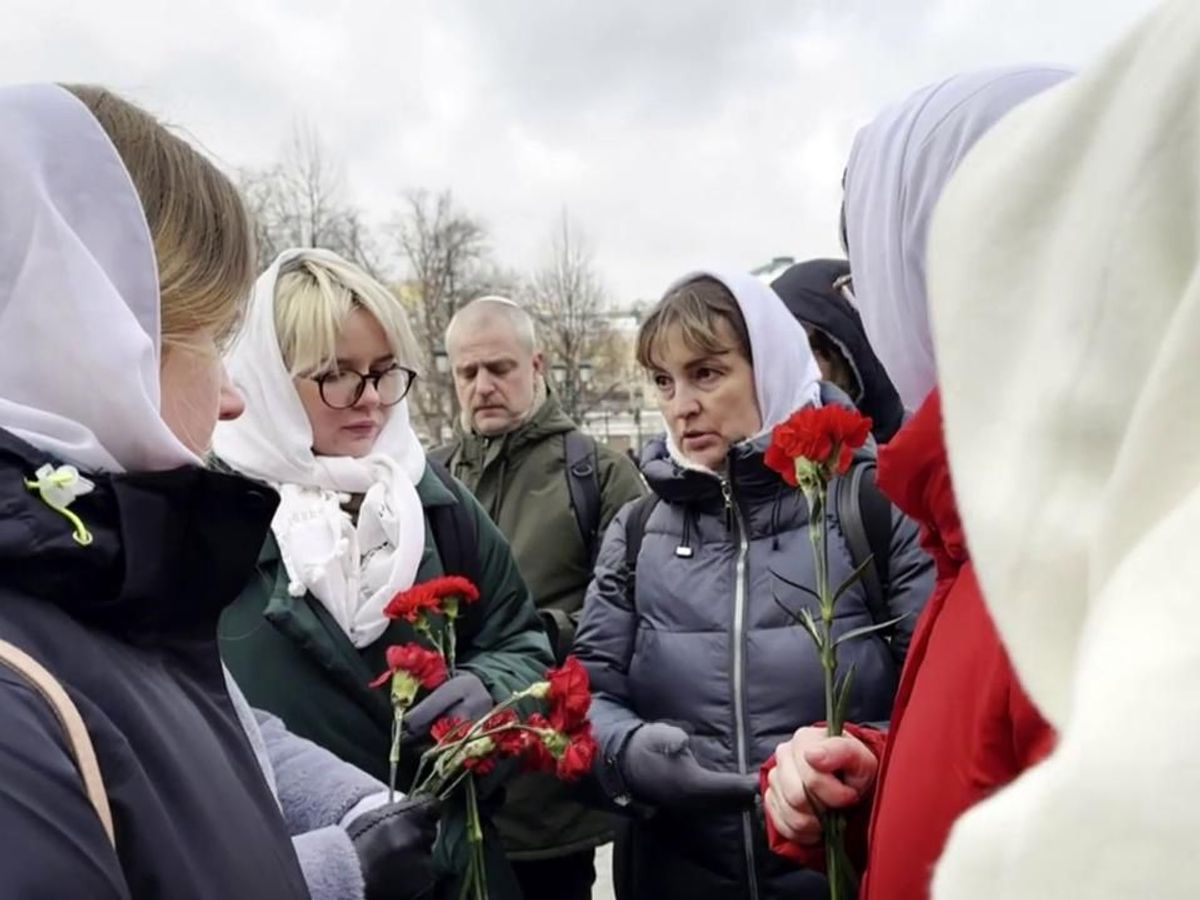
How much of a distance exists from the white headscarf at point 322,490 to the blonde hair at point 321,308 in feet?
0.09

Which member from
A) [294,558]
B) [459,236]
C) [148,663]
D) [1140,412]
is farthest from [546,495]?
[459,236]

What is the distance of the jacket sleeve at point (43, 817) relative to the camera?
2.71 feet

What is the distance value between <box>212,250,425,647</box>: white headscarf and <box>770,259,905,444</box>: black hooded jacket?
1524 mm

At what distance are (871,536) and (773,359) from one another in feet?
2.05

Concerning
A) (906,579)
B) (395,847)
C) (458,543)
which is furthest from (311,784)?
(906,579)

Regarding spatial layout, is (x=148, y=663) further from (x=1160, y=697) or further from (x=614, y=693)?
(x=614, y=693)

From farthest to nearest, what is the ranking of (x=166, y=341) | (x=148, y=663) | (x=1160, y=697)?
(x=166, y=341)
(x=148, y=663)
(x=1160, y=697)

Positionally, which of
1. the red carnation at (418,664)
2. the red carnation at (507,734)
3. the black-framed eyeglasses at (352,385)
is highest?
the black-framed eyeglasses at (352,385)

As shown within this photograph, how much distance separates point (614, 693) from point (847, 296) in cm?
171

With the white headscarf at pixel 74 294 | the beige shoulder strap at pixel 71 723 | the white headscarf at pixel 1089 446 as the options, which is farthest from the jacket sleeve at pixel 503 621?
the white headscarf at pixel 1089 446

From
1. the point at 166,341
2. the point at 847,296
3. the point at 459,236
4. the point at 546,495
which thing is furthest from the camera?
the point at 459,236

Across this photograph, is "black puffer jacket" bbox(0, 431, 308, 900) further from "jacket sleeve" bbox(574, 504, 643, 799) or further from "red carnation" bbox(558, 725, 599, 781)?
"jacket sleeve" bbox(574, 504, 643, 799)

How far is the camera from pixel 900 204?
1.56 metres

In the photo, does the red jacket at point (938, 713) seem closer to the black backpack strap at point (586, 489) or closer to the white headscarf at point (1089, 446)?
the white headscarf at point (1089, 446)
